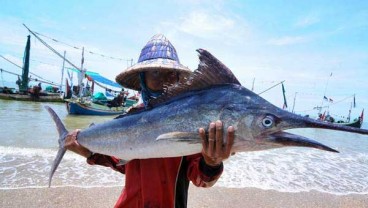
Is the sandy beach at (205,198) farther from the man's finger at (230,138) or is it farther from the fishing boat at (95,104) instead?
the fishing boat at (95,104)

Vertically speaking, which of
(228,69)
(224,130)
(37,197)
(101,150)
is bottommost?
(37,197)

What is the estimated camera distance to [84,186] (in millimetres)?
5902

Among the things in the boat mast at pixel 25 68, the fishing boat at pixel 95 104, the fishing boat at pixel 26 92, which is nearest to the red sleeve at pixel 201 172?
the fishing boat at pixel 95 104

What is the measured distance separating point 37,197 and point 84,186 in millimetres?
929

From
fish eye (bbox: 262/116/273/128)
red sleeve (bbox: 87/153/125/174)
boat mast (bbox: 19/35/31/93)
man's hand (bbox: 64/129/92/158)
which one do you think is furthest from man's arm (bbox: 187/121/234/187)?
boat mast (bbox: 19/35/31/93)

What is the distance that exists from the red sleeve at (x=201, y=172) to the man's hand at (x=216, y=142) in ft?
0.91

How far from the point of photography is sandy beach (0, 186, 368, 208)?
5.07 metres

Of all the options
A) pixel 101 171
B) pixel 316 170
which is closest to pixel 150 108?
pixel 101 171

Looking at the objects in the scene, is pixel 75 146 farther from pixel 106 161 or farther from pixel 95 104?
pixel 95 104

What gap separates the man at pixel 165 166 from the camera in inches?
70.0

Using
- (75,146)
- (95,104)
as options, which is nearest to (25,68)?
(95,104)

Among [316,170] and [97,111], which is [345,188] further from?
[97,111]

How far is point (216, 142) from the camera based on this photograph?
67.4 inches

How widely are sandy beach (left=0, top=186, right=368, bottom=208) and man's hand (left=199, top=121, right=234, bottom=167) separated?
3783 mm
